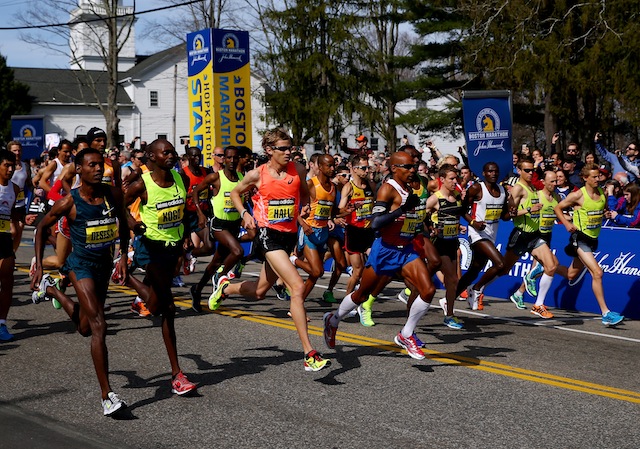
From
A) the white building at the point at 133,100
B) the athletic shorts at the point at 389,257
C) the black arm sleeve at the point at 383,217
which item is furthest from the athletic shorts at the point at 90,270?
the white building at the point at 133,100

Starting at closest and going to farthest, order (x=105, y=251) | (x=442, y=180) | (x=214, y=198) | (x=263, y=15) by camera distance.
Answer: (x=105, y=251) → (x=442, y=180) → (x=214, y=198) → (x=263, y=15)

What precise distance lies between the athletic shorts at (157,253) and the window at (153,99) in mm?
68040

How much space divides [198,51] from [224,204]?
1133 centimetres

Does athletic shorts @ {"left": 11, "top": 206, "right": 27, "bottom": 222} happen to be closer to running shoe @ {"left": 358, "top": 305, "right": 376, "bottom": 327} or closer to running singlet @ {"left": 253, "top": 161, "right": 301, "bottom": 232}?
running singlet @ {"left": 253, "top": 161, "right": 301, "bottom": 232}

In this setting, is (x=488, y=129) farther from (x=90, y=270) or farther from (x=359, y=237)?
(x=90, y=270)

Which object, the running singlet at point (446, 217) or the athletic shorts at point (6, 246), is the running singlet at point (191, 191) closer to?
the athletic shorts at point (6, 246)

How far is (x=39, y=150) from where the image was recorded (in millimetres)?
26125

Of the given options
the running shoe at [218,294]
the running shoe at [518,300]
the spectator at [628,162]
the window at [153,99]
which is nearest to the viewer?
the running shoe at [218,294]

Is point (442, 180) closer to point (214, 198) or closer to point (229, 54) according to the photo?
point (214, 198)

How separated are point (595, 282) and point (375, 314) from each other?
295 centimetres

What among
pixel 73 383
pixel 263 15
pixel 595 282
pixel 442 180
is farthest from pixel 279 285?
pixel 263 15

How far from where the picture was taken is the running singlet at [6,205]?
9.95m

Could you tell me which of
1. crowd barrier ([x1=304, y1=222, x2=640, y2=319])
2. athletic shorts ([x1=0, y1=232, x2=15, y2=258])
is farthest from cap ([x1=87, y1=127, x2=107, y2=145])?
crowd barrier ([x1=304, y1=222, x2=640, y2=319])

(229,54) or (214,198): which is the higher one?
(229,54)
